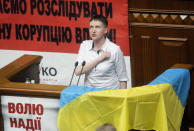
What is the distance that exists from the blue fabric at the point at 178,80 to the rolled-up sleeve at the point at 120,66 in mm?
911

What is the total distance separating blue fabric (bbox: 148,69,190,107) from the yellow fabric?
0.41 feet

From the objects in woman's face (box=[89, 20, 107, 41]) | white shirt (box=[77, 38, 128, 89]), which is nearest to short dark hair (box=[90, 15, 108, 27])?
woman's face (box=[89, 20, 107, 41])

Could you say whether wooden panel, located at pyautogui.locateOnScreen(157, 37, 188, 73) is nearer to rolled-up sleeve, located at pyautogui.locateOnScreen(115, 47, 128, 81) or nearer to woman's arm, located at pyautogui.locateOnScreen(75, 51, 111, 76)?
rolled-up sleeve, located at pyautogui.locateOnScreen(115, 47, 128, 81)

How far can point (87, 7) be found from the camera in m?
4.34

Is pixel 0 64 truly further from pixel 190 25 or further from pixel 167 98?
pixel 167 98

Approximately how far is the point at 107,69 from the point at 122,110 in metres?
1.33

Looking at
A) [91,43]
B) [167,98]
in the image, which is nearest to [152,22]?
[91,43]

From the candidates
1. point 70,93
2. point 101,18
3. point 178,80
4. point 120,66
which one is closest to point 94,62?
point 120,66

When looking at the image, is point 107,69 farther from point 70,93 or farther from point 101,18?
point 70,93

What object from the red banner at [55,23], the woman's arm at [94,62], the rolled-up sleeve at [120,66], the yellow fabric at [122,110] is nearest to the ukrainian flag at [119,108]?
the yellow fabric at [122,110]

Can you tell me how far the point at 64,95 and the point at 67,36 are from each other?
5.43ft

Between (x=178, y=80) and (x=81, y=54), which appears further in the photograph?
(x=81, y=54)

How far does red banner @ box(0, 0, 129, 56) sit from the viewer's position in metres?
4.30

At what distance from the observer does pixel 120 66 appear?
4.21 m
